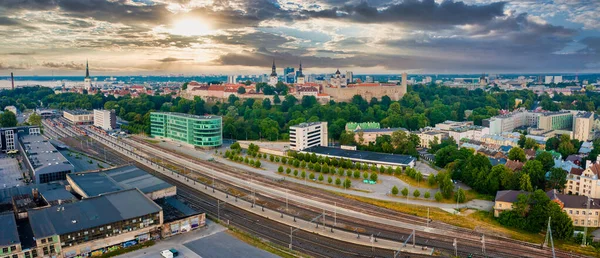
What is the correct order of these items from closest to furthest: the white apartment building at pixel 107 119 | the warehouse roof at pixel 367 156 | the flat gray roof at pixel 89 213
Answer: the flat gray roof at pixel 89 213 → the warehouse roof at pixel 367 156 → the white apartment building at pixel 107 119

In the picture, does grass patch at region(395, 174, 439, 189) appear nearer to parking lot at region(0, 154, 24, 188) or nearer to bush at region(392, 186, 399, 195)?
bush at region(392, 186, 399, 195)

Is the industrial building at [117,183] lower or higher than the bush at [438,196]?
higher

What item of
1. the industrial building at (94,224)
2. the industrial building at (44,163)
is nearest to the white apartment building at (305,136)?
the industrial building at (44,163)

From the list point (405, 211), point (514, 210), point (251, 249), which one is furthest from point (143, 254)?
point (514, 210)

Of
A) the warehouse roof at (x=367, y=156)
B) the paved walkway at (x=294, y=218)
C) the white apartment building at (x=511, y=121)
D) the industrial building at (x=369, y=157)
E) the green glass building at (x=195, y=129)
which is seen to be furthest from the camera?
the white apartment building at (x=511, y=121)

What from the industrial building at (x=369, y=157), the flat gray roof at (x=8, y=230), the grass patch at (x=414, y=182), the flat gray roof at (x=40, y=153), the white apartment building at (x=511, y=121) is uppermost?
the white apartment building at (x=511, y=121)

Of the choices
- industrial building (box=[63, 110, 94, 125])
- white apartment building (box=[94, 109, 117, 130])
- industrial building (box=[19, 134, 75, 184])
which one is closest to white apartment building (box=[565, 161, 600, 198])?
industrial building (box=[19, 134, 75, 184])

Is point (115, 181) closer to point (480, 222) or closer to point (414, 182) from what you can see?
point (414, 182)

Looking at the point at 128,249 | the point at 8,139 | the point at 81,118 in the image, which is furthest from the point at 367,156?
the point at 81,118

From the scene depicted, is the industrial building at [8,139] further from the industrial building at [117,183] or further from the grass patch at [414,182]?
the grass patch at [414,182]

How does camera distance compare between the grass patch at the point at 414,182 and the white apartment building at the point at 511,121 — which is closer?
the grass patch at the point at 414,182
